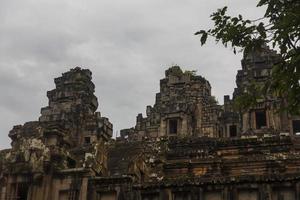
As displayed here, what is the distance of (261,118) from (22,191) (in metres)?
23.9

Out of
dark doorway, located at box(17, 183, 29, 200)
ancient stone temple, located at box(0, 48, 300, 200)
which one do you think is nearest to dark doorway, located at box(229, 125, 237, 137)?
ancient stone temple, located at box(0, 48, 300, 200)

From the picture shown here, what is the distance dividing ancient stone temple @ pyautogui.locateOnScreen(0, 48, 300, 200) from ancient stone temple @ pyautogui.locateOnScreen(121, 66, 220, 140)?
4.2 inches

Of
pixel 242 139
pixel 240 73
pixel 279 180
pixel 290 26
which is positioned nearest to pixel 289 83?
pixel 290 26

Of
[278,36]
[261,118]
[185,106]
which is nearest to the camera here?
[278,36]

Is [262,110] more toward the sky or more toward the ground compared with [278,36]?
more toward the sky

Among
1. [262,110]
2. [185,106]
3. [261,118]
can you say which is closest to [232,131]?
[185,106]

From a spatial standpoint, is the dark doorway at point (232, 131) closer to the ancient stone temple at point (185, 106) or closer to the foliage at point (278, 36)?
the ancient stone temple at point (185, 106)

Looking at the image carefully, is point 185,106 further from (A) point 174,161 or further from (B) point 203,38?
(B) point 203,38

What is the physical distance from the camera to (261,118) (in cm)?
4462

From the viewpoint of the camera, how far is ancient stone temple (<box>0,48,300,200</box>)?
2273cm

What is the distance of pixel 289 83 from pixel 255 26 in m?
1.50

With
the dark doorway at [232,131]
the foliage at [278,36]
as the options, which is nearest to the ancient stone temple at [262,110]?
the dark doorway at [232,131]

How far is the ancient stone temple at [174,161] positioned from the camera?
2273cm

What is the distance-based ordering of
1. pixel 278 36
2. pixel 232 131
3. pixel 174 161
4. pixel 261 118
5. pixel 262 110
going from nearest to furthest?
pixel 278 36
pixel 174 161
pixel 262 110
pixel 261 118
pixel 232 131
